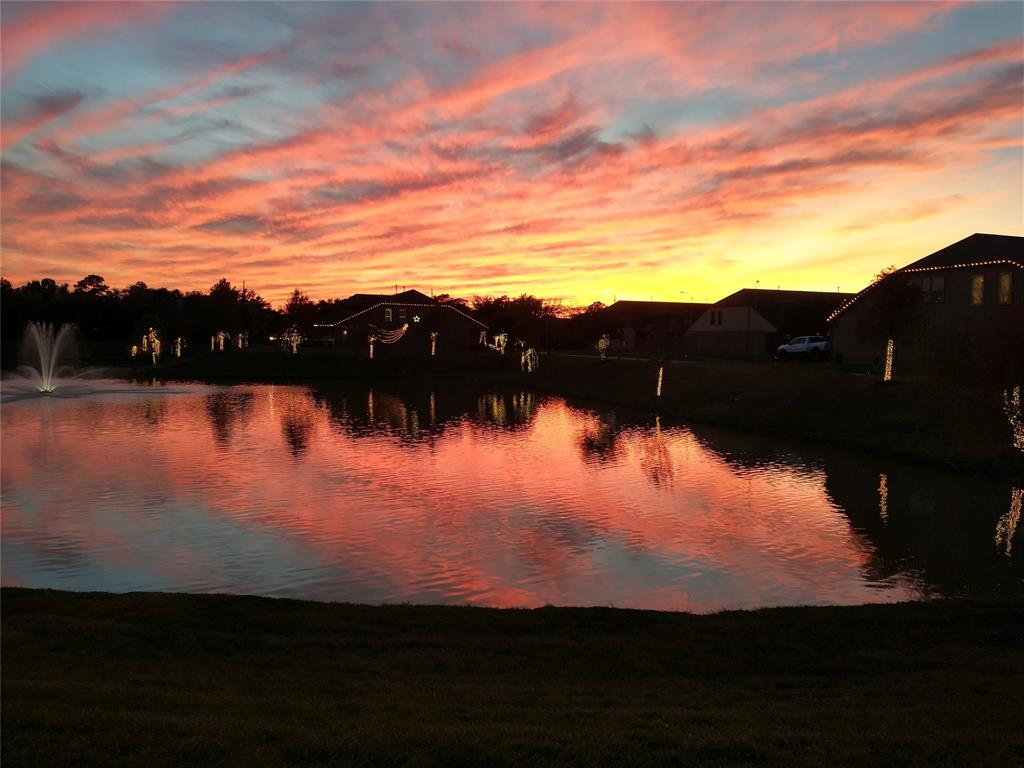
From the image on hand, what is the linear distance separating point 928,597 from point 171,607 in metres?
15.2

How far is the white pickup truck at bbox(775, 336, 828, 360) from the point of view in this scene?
82500 mm

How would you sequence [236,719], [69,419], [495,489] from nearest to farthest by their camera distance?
[236,719], [495,489], [69,419]

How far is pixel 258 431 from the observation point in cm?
4212

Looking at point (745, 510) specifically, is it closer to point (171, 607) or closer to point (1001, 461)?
point (1001, 461)

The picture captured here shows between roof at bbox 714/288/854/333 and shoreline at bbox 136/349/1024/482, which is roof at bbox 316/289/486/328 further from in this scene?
roof at bbox 714/288/854/333

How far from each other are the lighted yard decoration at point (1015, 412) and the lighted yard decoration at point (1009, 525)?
2.77 metres

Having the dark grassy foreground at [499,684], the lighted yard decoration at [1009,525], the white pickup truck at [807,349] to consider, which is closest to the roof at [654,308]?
the white pickup truck at [807,349]

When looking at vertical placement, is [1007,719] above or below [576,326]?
below

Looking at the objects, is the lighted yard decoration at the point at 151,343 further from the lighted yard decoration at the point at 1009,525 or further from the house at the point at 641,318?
the lighted yard decoration at the point at 1009,525

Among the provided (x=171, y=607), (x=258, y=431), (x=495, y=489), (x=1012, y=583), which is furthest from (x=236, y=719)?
(x=258, y=431)

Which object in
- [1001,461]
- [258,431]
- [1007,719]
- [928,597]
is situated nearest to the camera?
[1007,719]

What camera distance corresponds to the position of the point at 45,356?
89.1m

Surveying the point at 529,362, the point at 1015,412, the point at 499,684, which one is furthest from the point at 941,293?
the point at 499,684

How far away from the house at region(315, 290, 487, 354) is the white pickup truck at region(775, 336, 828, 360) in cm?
5606
